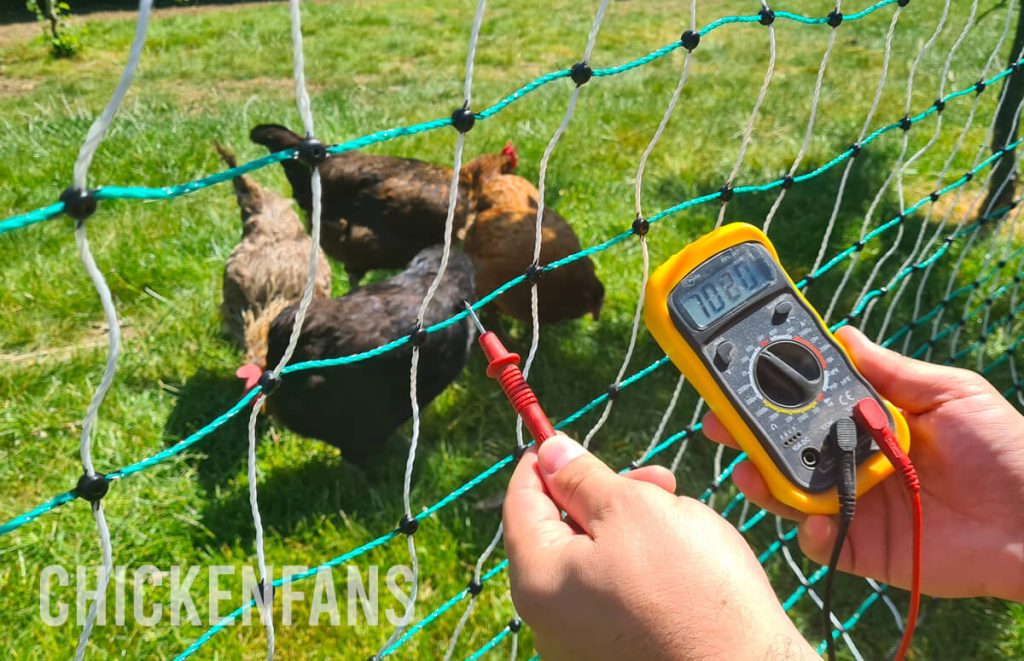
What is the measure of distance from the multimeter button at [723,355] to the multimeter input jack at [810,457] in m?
0.17

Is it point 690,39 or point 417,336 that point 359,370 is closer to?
point 417,336

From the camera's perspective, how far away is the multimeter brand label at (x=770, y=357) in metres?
1.02

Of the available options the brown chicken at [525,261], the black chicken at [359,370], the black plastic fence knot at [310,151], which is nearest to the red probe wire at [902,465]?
the black plastic fence knot at [310,151]

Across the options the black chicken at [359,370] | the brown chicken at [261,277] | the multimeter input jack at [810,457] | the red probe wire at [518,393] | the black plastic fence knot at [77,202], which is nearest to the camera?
the black plastic fence knot at [77,202]

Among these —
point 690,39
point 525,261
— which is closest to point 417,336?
point 690,39

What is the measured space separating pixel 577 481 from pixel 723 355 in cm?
38

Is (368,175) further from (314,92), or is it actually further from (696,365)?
(314,92)

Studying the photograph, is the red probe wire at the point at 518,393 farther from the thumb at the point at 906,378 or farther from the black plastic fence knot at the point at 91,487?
the thumb at the point at 906,378

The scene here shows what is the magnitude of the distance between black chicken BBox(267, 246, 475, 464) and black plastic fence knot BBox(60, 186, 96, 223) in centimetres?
132

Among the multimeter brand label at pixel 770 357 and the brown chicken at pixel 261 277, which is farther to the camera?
the brown chicken at pixel 261 277

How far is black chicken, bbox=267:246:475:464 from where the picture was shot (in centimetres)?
202

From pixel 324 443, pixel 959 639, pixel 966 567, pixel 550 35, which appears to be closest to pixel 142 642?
pixel 324 443

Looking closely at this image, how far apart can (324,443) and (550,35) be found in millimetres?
5967

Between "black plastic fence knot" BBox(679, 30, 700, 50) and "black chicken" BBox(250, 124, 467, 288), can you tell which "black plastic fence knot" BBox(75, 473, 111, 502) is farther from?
"black chicken" BBox(250, 124, 467, 288)
